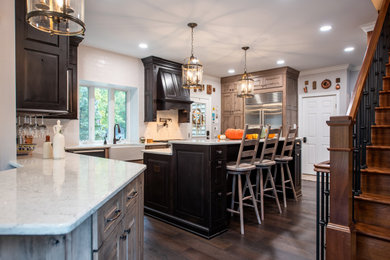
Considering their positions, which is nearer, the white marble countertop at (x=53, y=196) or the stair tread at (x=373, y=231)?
the white marble countertop at (x=53, y=196)

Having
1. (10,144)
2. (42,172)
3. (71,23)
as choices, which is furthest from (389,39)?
(10,144)

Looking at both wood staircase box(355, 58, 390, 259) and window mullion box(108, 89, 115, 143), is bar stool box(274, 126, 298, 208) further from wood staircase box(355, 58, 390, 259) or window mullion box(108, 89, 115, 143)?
window mullion box(108, 89, 115, 143)

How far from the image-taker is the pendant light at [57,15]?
1359mm

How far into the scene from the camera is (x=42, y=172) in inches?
61.3

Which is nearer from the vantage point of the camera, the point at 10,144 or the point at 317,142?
the point at 10,144

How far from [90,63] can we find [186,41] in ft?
6.11

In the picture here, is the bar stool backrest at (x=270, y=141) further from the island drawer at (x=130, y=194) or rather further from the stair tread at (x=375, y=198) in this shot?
the island drawer at (x=130, y=194)

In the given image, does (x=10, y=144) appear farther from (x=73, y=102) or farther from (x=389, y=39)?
(x=389, y=39)

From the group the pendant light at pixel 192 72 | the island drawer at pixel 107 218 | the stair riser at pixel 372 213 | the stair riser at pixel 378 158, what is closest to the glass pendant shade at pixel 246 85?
the pendant light at pixel 192 72

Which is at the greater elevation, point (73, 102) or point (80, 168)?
point (73, 102)

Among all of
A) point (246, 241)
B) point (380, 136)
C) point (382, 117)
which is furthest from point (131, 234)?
point (382, 117)

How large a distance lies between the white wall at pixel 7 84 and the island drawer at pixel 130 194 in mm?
1086

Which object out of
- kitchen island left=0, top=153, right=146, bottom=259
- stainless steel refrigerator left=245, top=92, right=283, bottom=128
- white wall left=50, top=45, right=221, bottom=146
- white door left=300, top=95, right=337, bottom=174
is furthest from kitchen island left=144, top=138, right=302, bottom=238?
white door left=300, top=95, right=337, bottom=174

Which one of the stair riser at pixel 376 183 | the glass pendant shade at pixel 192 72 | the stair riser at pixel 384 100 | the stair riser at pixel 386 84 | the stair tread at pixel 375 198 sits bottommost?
the stair tread at pixel 375 198
